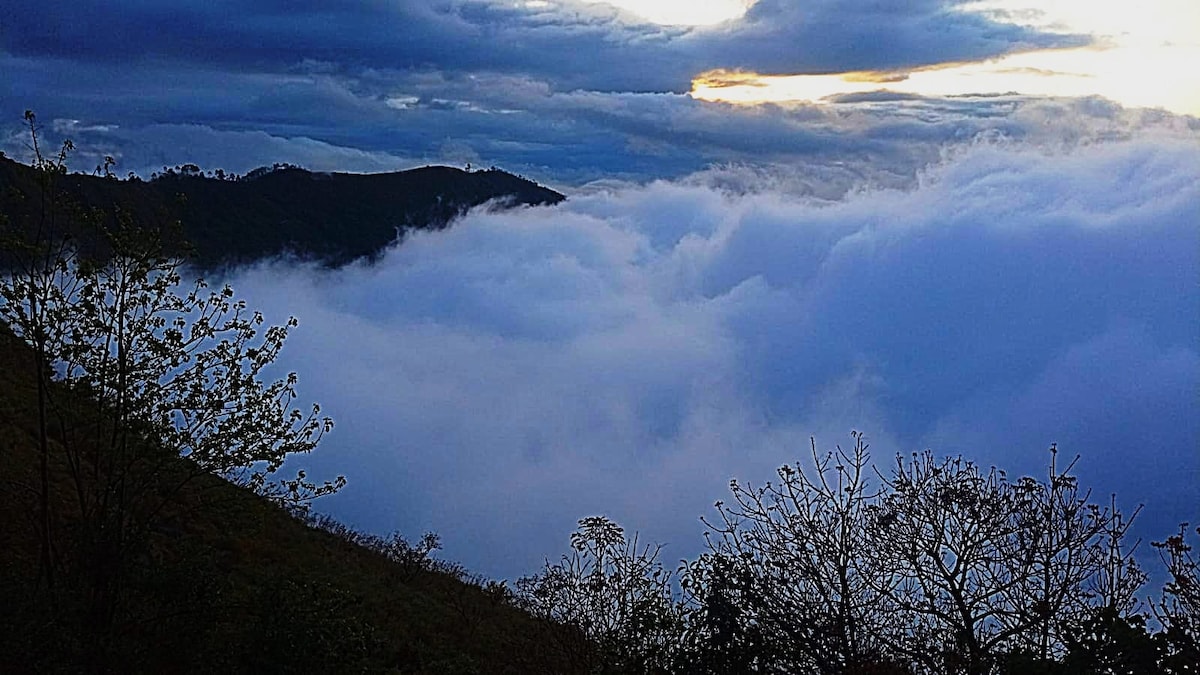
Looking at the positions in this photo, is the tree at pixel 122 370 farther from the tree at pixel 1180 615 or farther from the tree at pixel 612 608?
the tree at pixel 1180 615

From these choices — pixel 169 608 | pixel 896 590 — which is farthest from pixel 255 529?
pixel 896 590

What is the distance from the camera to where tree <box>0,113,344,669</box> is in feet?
39.8

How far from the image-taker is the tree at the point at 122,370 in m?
12.1

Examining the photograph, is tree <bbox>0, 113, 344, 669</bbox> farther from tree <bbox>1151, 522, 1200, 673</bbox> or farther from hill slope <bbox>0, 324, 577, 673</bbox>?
tree <bbox>1151, 522, 1200, 673</bbox>

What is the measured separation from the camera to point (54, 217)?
12.5 meters

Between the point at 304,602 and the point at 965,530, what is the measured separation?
8.31m

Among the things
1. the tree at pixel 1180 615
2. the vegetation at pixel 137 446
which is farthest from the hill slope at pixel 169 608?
the tree at pixel 1180 615

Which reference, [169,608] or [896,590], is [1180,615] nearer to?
[896,590]

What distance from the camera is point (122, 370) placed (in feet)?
40.1

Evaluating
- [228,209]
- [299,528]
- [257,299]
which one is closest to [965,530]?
[299,528]

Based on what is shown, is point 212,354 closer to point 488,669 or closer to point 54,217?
point 54,217

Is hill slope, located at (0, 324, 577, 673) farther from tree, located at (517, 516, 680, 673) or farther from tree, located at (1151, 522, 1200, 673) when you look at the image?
tree, located at (1151, 522, 1200, 673)

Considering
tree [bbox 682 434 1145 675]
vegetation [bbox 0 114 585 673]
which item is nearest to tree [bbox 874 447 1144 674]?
tree [bbox 682 434 1145 675]

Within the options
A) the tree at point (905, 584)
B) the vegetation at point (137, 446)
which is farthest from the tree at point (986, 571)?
the vegetation at point (137, 446)
